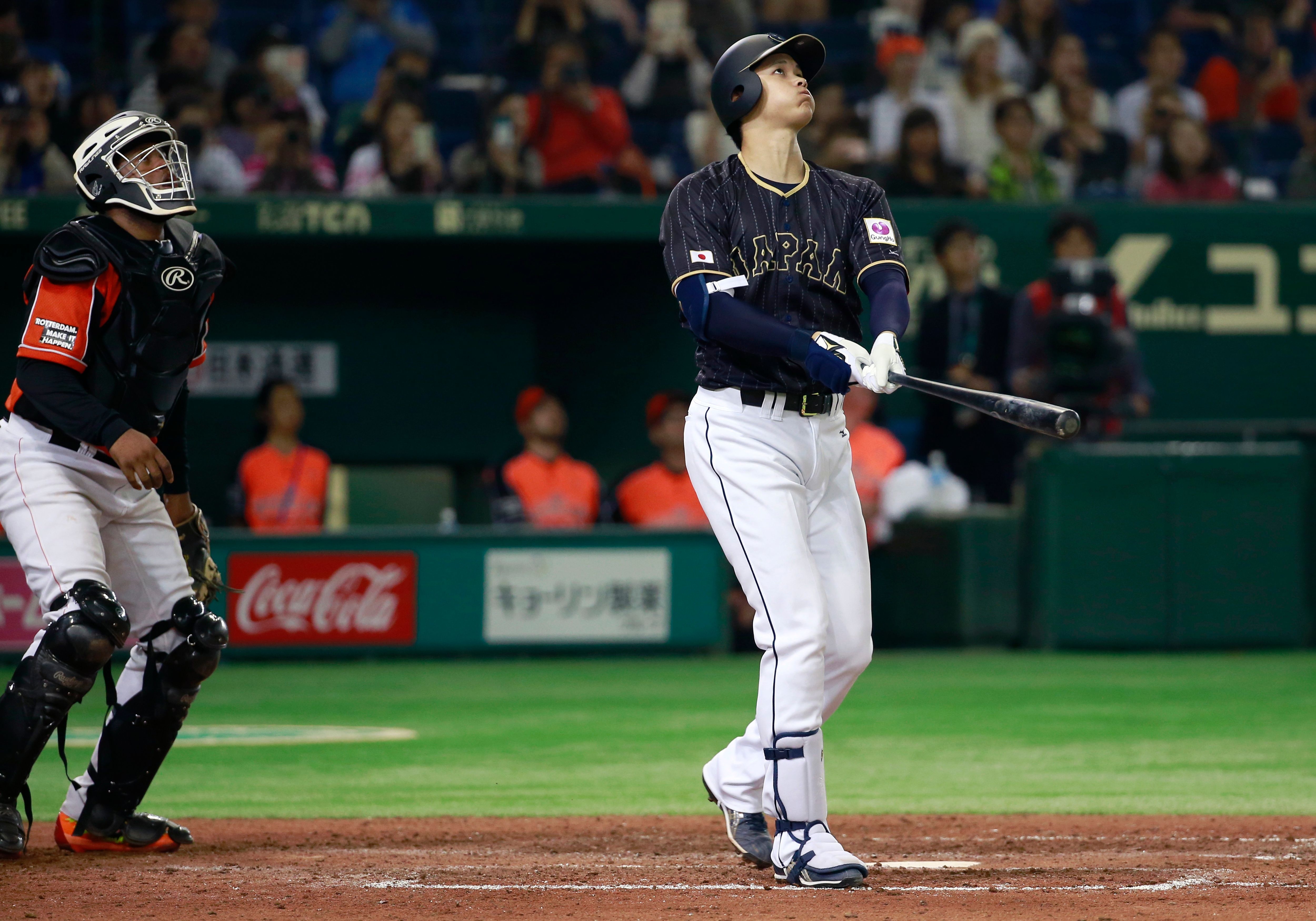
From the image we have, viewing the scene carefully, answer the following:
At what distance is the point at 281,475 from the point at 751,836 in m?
6.57

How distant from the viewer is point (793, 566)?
14.1 ft

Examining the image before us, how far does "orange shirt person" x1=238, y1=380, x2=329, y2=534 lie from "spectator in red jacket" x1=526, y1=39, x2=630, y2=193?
219 cm

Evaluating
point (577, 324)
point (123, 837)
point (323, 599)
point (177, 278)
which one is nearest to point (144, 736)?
point (123, 837)

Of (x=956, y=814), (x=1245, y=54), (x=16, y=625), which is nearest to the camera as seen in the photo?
(x=956, y=814)

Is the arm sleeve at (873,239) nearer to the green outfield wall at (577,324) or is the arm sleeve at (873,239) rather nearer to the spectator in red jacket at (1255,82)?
the green outfield wall at (577,324)

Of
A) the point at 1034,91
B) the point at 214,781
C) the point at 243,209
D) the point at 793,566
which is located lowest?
the point at 214,781

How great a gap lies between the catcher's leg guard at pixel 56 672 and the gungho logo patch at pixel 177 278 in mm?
771

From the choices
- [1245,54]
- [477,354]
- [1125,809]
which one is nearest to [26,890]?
[1125,809]

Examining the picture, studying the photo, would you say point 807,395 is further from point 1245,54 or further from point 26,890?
point 1245,54

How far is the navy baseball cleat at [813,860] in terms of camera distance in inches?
164

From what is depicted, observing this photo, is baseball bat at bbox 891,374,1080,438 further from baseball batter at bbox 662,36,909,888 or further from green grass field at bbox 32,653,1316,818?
green grass field at bbox 32,653,1316,818

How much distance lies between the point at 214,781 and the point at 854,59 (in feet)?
27.3

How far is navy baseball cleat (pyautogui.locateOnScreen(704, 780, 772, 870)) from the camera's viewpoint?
4.48 meters

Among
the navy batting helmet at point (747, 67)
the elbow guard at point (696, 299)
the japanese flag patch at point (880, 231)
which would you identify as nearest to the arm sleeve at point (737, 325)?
the elbow guard at point (696, 299)
